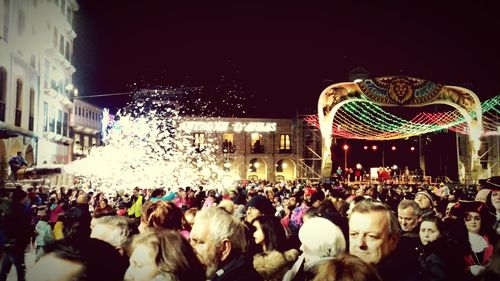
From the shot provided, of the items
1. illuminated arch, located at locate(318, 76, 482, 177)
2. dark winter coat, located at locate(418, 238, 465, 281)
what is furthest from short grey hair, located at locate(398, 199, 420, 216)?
illuminated arch, located at locate(318, 76, 482, 177)

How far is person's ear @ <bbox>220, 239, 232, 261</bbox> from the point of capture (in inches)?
112

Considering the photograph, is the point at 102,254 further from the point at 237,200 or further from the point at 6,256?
the point at 237,200

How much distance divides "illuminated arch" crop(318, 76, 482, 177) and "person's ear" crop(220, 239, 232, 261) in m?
20.6

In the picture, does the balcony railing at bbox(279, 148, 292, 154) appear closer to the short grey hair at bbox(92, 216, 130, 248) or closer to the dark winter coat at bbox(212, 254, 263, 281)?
the short grey hair at bbox(92, 216, 130, 248)

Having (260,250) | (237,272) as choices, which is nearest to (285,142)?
(260,250)

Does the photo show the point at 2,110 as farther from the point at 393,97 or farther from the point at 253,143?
the point at 253,143

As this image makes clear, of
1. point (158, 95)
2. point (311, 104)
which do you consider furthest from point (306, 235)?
point (158, 95)

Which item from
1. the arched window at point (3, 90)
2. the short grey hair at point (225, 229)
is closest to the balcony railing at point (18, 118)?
the arched window at point (3, 90)

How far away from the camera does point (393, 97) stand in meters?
23.3

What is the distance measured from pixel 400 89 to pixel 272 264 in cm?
2162

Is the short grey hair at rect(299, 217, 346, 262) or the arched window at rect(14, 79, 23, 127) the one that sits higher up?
the arched window at rect(14, 79, 23, 127)

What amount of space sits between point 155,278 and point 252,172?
4291 cm

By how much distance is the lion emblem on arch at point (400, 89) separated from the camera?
76.1 ft

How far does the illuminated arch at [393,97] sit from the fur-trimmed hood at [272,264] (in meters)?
19.6
